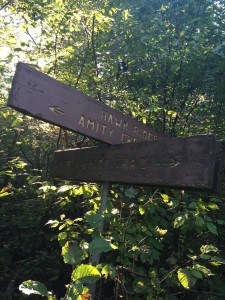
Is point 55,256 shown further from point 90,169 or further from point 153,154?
point 153,154

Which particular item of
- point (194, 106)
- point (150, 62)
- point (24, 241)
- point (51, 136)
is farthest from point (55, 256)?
point (150, 62)

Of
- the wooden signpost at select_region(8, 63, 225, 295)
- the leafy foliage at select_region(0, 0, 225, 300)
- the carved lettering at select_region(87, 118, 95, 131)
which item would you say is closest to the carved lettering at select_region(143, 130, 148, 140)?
the wooden signpost at select_region(8, 63, 225, 295)

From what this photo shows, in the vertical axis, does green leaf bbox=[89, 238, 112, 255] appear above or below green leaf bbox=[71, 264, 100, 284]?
above

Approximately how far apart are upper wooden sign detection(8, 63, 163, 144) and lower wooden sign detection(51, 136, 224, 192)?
7.4 inches

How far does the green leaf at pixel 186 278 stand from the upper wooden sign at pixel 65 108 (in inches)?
41.8

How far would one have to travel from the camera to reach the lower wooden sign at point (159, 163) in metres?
1.79

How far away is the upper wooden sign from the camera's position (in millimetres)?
1786

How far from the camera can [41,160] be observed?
617 centimetres

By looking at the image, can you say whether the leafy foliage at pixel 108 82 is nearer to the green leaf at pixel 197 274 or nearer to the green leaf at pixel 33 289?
the green leaf at pixel 197 274

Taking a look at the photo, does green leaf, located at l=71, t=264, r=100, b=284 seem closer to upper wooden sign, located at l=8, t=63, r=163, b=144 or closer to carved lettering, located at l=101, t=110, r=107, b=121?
upper wooden sign, located at l=8, t=63, r=163, b=144

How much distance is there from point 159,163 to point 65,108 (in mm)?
744

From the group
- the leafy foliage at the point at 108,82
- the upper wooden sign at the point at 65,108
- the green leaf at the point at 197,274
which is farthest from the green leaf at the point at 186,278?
the leafy foliage at the point at 108,82

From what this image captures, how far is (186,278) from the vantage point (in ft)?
6.05

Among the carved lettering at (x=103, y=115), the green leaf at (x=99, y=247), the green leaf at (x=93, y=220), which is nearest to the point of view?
the green leaf at (x=99, y=247)
